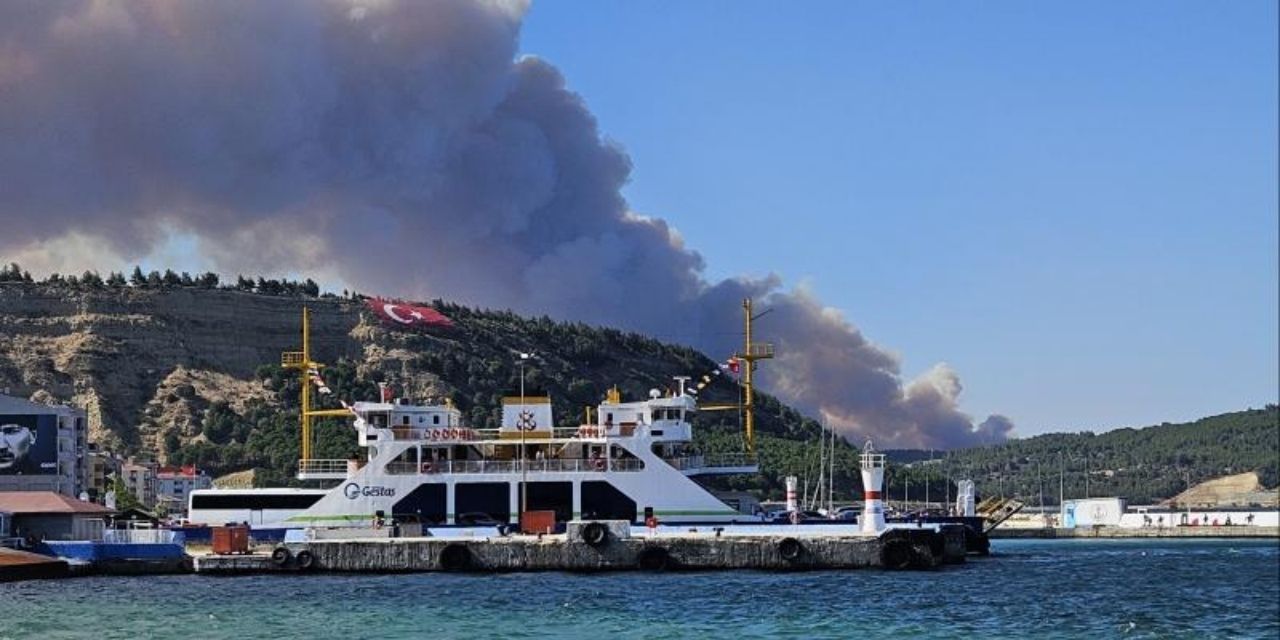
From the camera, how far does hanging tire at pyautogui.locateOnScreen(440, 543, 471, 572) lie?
66.0 meters

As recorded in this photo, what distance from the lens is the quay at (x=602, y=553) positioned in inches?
2576

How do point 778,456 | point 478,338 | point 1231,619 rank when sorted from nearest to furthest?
point 1231,619
point 778,456
point 478,338

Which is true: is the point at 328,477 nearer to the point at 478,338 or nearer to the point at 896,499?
the point at 896,499

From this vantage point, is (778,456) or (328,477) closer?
(328,477)

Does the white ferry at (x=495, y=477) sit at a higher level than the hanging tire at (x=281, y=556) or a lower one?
higher

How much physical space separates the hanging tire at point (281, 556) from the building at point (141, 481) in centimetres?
7422

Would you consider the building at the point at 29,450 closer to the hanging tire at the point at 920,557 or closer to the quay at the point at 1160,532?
the hanging tire at the point at 920,557

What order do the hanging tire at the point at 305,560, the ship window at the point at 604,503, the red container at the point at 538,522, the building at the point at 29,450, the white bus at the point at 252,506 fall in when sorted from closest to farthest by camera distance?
the hanging tire at the point at 305,560
the red container at the point at 538,522
the ship window at the point at 604,503
the white bus at the point at 252,506
the building at the point at 29,450

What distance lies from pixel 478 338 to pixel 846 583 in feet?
460

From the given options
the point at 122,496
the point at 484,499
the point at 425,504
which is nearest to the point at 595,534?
the point at 484,499

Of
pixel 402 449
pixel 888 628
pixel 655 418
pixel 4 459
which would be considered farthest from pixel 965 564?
pixel 4 459

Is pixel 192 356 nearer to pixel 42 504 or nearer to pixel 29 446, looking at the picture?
pixel 29 446

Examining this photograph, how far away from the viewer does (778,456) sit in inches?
6166

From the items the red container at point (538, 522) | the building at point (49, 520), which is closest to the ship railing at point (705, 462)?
the red container at point (538, 522)
